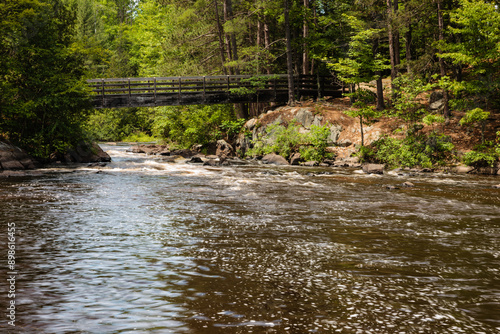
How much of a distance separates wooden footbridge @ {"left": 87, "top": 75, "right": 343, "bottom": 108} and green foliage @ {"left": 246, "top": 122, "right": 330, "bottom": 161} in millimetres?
4014

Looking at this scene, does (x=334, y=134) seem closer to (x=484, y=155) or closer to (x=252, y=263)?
(x=484, y=155)

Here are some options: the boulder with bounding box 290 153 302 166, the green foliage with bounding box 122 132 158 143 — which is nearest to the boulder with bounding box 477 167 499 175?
the boulder with bounding box 290 153 302 166

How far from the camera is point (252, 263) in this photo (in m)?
6.06

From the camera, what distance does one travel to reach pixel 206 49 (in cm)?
3447

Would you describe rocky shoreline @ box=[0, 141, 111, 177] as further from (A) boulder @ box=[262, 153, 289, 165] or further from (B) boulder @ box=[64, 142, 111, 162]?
(A) boulder @ box=[262, 153, 289, 165]

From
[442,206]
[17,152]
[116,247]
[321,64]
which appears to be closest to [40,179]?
[17,152]

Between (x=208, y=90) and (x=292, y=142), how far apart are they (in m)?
8.32

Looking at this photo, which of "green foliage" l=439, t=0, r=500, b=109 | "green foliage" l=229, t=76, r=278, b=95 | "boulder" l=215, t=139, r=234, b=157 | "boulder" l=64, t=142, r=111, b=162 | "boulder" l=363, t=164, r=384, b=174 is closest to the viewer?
"green foliage" l=439, t=0, r=500, b=109

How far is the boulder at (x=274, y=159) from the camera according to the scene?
24.6 m

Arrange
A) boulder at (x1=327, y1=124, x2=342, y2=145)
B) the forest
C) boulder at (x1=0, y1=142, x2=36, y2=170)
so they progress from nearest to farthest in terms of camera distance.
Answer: boulder at (x1=0, y1=142, x2=36, y2=170) < the forest < boulder at (x1=327, y1=124, x2=342, y2=145)

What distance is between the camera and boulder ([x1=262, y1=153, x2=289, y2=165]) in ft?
80.7

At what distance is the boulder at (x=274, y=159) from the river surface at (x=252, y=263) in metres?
12.0

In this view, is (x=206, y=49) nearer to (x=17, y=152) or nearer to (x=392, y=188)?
(x=17, y=152)

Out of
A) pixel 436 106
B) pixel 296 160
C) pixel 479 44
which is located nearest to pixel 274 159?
pixel 296 160
